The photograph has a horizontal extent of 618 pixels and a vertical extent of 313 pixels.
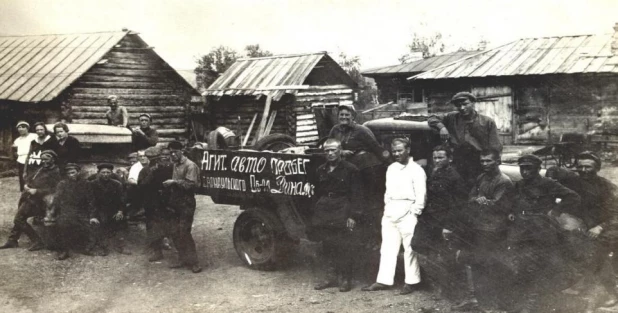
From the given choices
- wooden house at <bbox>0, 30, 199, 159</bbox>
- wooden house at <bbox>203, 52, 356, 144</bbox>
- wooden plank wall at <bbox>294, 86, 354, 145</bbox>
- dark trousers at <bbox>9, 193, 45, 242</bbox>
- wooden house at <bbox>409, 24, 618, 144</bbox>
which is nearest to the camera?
dark trousers at <bbox>9, 193, 45, 242</bbox>

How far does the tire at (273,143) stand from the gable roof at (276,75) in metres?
8.47

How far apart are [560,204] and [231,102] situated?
15.6 meters

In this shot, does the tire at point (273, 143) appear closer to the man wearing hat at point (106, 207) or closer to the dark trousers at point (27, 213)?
the man wearing hat at point (106, 207)

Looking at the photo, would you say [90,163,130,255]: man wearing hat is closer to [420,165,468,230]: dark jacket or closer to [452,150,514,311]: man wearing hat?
[420,165,468,230]: dark jacket

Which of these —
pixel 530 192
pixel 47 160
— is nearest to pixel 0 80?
pixel 47 160

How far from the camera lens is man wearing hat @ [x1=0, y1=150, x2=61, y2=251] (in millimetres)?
8188

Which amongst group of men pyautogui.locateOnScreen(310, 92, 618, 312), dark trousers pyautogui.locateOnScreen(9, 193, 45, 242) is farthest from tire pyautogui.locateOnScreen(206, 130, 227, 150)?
group of men pyautogui.locateOnScreen(310, 92, 618, 312)

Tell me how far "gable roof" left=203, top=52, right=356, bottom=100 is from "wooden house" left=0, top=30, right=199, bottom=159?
1.40 meters

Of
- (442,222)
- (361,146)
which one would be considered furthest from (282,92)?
(442,222)

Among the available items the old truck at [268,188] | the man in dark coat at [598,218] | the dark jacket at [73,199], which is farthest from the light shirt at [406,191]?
the dark jacket at [73,199]

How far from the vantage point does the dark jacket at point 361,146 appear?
6.54m

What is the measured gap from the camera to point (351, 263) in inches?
243

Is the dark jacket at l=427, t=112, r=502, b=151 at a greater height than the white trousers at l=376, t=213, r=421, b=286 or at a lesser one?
greater

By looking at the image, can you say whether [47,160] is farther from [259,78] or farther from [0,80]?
[259,78]
